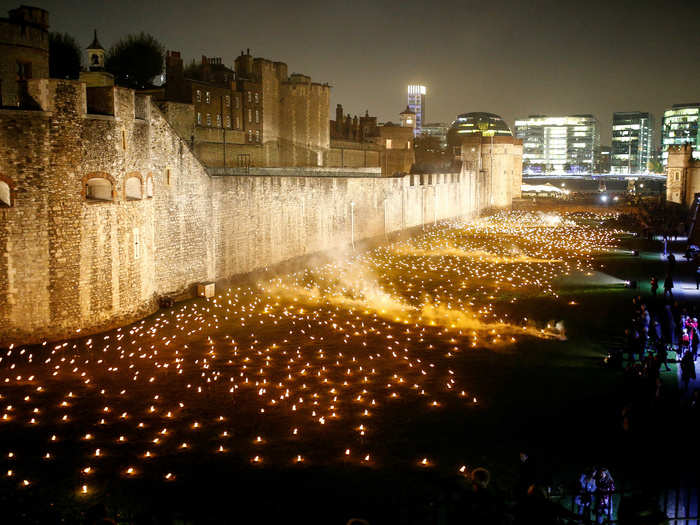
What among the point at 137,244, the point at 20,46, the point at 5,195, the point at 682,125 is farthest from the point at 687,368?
the point at 682,125

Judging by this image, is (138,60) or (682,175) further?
(682,175)

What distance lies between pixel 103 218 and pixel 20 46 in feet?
65.0

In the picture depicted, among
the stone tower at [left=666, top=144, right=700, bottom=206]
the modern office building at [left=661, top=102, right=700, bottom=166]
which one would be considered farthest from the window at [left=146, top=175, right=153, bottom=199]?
the modern office building at [left=661, top=102, right=700, bottom=166]

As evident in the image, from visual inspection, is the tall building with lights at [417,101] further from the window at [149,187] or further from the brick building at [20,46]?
the window at [149,187]

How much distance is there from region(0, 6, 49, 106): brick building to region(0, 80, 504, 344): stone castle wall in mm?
14833

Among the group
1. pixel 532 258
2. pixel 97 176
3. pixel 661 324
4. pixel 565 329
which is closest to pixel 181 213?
pixel 97 176

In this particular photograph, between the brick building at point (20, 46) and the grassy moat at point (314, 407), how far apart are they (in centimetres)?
1845

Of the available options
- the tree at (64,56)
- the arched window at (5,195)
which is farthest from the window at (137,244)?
the tree at (64,56)

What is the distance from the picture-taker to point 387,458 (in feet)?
32.9

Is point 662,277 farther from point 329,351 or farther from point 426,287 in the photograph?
point 329,351

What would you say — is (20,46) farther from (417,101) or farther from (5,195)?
(417,101)

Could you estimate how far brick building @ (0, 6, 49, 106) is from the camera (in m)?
30.9

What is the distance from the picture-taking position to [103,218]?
56.8 feet

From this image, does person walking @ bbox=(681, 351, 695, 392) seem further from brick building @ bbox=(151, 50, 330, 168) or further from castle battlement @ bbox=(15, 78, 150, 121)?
brick building @ bbox=(151, 50, 330, 168)
